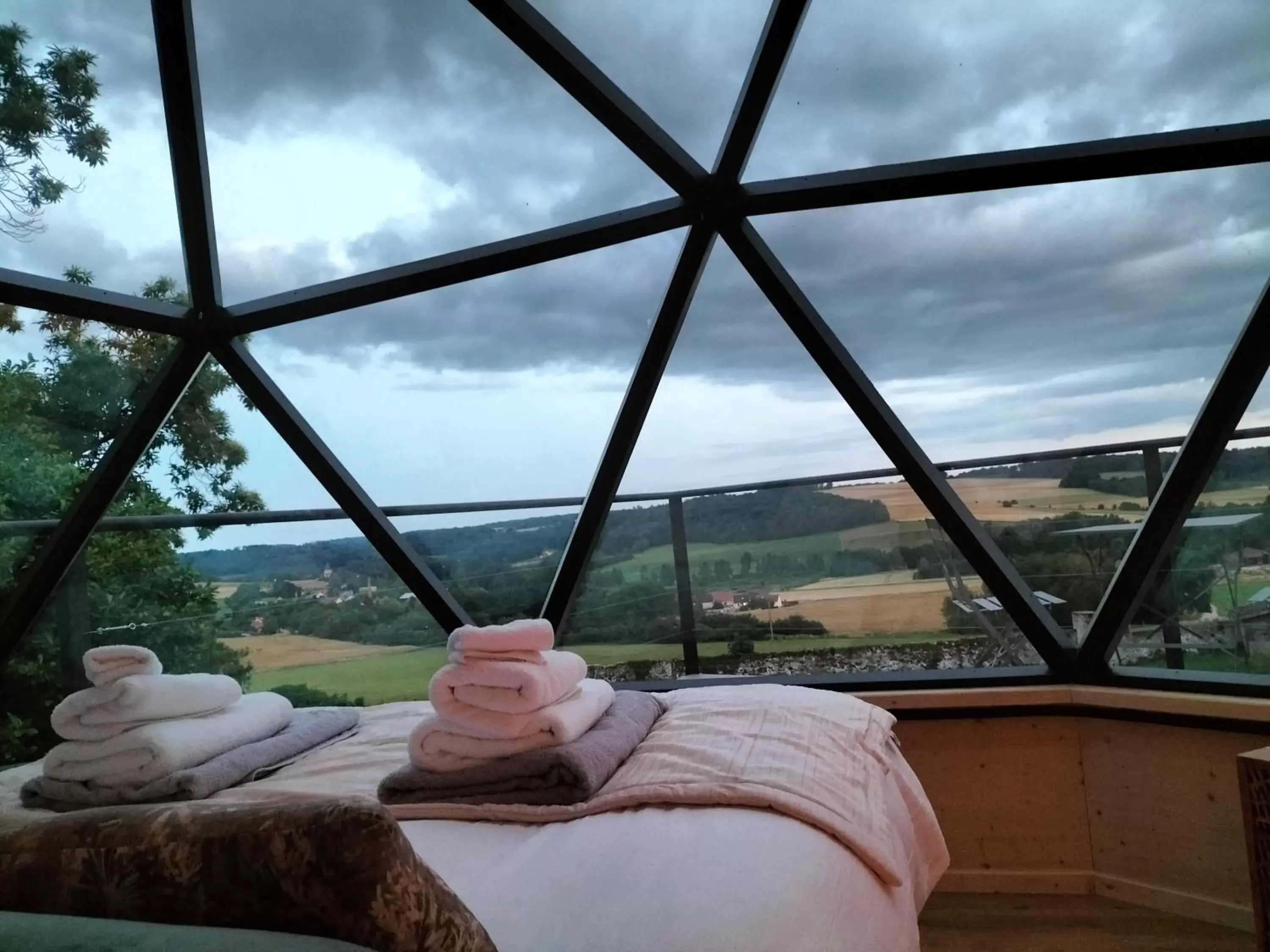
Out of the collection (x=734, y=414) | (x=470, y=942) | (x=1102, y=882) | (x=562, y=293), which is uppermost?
(x=562, y=293)

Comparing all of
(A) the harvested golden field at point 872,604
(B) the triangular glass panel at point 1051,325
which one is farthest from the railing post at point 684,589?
(B) the triangular glass panel at point 1051,325

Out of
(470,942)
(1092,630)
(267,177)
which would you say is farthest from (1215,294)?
(267,177)

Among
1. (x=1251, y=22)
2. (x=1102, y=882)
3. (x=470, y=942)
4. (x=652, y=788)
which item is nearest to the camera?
(x=470, y=942)

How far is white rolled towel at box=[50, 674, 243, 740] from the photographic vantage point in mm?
2188

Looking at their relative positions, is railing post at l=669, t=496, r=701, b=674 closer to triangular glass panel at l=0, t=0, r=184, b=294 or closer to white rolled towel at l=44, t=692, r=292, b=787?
white rolled towel at l=44, t=692, r=292, b=787

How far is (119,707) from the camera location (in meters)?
2.19

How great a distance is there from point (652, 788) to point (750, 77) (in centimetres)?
226

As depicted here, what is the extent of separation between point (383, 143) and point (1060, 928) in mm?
3730

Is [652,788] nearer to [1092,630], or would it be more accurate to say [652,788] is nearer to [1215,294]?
[1092,630]

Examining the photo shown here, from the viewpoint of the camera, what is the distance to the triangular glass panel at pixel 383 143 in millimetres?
3049

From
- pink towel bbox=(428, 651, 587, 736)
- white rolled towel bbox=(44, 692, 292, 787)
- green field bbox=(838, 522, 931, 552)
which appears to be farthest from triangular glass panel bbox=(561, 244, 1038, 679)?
white rolled towel bbox=(44, 692, 292, 787)

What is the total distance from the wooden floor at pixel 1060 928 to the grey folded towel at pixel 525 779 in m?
1.55

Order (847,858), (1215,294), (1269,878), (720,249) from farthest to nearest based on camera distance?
(720,249), (1215,294), (1269,878), (847,858)

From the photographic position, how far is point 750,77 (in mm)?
2803
